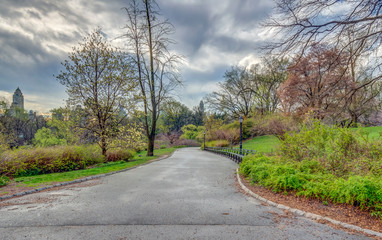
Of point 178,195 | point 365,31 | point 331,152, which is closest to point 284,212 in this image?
point 178,195

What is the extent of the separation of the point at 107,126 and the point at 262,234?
13.3 meters

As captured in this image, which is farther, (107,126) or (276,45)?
(107,126)

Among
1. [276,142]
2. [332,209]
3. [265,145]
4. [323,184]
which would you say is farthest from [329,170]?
[265,145]

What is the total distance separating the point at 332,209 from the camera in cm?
418

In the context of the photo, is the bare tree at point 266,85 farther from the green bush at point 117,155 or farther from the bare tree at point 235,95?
the green bush at point 117,155

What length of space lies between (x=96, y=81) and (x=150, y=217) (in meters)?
12.3

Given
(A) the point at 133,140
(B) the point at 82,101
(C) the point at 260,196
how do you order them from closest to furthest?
(C) the point at 260,196 < (B) the point at 82,101 < (A) the point at 133,140

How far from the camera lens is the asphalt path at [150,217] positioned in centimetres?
323

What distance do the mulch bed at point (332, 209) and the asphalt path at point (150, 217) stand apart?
0.46 metres

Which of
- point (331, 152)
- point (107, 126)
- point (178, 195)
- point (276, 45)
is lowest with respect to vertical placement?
point (178, 195)

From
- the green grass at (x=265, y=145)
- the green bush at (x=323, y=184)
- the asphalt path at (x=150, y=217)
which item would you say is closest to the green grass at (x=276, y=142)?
the green grass at (x=265, y=145)

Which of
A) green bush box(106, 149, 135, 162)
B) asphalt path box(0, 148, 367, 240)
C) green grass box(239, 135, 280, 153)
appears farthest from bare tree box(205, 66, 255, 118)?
asphalt path box(0, 148, 367, 240)

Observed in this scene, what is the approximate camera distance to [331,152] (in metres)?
6.92

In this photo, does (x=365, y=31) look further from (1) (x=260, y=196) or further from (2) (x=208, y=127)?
(2) (x=208, y=127)
